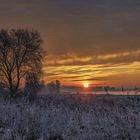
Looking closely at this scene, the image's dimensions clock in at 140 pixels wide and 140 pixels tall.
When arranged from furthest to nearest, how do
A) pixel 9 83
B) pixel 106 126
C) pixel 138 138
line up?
pixel 9 83
pixel 106 126
pixel 138 138

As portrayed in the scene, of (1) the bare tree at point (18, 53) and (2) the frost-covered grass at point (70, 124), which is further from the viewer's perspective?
(1) the bare tree at point (18, 53)

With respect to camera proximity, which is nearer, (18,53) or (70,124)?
(70,124)

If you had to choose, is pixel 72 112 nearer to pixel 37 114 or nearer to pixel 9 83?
pixel 37 114

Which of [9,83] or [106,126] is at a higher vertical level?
[9,83]

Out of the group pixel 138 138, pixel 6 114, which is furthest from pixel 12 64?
pixel 138 138

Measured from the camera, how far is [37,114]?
1010 cm

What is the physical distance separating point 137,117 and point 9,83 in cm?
4525

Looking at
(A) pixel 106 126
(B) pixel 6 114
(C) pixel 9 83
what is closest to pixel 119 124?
(A) pixel 106 126

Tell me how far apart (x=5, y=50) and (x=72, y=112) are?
44595 mm

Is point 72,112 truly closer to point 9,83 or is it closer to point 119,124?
point 119,124

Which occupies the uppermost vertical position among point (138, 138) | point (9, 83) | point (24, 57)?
point (24, 57)

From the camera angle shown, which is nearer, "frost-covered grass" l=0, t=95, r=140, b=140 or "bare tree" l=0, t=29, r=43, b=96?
"frost-covered grass" l=0, t=95, r=140, b=140

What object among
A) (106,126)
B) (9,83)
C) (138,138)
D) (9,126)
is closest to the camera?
(138,138)

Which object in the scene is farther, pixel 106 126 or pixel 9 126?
pixel 9 126
